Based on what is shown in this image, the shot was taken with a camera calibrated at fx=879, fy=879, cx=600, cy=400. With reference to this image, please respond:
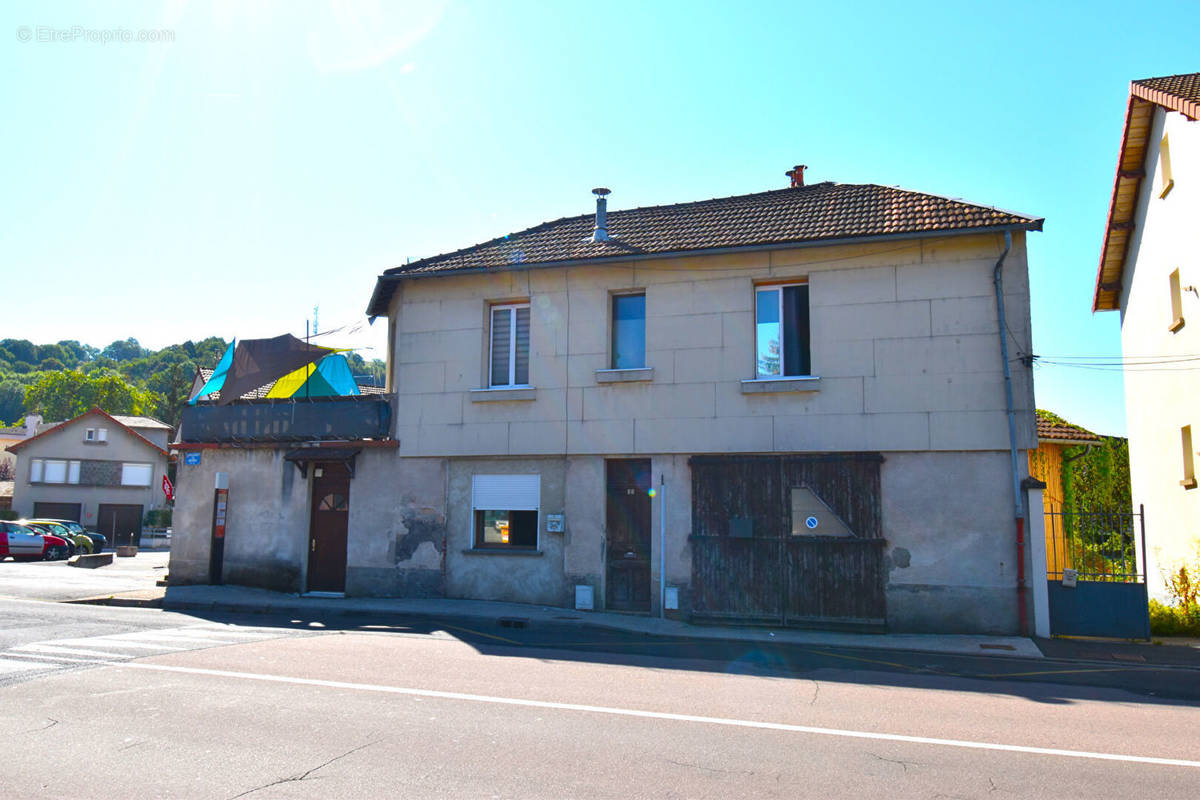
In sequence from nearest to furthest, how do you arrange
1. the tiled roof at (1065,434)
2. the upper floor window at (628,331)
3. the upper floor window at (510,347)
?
the upper floor window at (628,331), the upper floor window at (510,347), the tiled roof at (1065,434)

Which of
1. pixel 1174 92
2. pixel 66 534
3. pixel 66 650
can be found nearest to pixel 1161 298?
pixel 1174 92

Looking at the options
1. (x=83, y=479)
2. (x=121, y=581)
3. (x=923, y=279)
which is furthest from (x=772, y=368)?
(x=83, y=479)

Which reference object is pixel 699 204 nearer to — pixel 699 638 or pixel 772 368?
pixel 772 368

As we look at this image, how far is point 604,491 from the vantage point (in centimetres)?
1506

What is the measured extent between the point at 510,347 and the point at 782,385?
5.11 m

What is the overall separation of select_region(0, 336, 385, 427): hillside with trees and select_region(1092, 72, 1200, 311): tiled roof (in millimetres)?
19493

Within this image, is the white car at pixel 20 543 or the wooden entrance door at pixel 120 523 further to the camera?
the wooden entrance door at pixel 120 523

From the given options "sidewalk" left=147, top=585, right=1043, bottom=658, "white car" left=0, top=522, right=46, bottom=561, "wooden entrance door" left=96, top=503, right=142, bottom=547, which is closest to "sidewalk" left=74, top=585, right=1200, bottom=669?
"sidewalk" left=147, top=585, right=1043, bottom=658

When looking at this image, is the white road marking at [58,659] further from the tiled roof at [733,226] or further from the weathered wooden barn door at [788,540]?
the tiled roof at [733,226]

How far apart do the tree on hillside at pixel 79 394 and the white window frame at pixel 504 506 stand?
8540 cm

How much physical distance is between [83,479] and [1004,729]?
54949 mm

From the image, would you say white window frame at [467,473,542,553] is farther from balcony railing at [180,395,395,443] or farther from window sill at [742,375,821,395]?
window sill at [742,375,821,395]

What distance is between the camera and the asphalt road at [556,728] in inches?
209

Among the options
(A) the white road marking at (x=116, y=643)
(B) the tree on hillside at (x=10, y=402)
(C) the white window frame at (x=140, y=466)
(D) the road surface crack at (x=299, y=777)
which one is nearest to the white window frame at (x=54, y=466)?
(C) the white window frame at (x=140, y=466)
